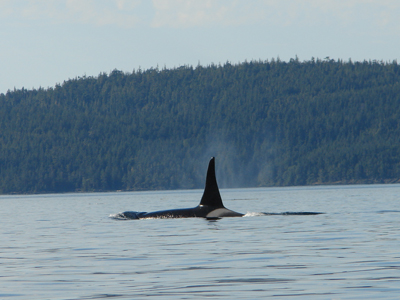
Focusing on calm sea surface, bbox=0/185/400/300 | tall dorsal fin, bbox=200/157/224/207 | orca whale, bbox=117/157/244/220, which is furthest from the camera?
orca whale, bbox=117/157/244/220

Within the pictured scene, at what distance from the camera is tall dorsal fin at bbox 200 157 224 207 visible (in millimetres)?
27188

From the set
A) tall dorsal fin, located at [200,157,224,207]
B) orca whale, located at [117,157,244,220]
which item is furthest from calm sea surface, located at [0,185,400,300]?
orca whale, located at [117,157,244,220]

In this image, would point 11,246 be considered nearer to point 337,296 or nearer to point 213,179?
point 213,179

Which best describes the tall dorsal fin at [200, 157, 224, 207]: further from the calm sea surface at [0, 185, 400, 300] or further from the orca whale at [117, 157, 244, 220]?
the calm sea surface at [0, 185, 400, 300]

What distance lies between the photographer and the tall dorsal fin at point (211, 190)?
27188mm

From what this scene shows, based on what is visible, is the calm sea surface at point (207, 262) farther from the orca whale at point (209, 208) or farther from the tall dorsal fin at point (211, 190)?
the orca whale at point (209, 208)

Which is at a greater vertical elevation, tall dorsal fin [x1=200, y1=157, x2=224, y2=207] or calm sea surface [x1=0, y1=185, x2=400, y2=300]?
tall dorsal fin [x1=200, y1=157, x2=224, y2=207]

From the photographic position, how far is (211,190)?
27453mm

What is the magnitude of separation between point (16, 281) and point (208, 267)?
381 cm

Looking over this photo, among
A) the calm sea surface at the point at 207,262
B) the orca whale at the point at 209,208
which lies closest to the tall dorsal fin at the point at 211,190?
the orca whale at the point at 209,208

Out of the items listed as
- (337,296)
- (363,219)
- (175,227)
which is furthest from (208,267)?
(363,219)

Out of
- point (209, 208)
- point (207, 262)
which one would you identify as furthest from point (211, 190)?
point (207, 262)

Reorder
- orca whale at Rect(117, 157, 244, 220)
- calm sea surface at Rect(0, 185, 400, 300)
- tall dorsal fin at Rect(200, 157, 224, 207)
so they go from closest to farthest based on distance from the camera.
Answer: calm sea surface at Rect(0, 185, 400, 300)
tall dorsal fin at Rect(200, 157, 224, 207)
orca whale at Rect(117, 157, 244, 220)

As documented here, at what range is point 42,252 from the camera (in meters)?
18.8
